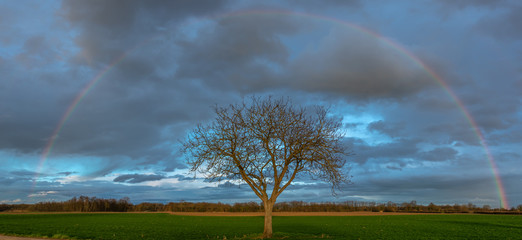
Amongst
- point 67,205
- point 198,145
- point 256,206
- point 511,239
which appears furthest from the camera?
point 67,205

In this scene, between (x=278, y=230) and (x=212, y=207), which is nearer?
(x=278, y=230)

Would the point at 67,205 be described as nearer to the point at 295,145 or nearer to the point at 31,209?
the point at 31,209

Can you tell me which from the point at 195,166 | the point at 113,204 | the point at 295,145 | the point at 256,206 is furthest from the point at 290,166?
the point at 113,204

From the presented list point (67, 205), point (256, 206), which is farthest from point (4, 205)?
point (256, 206)

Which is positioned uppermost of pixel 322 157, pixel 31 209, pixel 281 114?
pixel 281 114

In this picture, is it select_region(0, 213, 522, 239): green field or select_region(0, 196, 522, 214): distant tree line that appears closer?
select_region(0, 213, 522, 239): green field

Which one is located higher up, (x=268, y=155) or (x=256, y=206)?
(x=268, y=155)

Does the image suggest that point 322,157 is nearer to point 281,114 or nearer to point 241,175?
point 281,114

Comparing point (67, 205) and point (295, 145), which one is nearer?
point (295, 145)

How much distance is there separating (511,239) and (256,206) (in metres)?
141

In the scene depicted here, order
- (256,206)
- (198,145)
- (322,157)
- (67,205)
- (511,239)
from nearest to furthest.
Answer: (322,157)
(198,145)
(511,239)
(256,206)
(67,205)

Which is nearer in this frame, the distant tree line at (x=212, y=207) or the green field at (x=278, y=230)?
the green field at (x=278, y=230)

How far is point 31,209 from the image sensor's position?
7456 inches

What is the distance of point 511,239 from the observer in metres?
32.0
